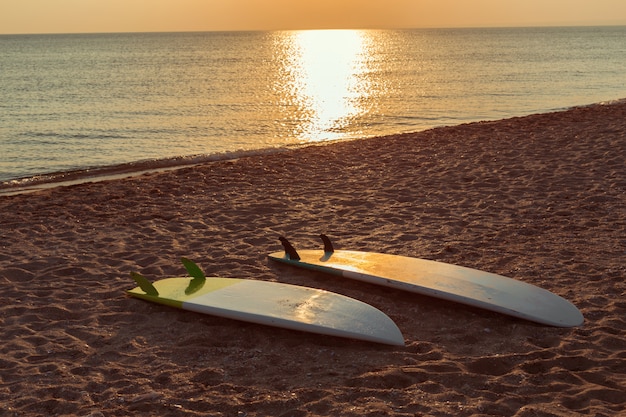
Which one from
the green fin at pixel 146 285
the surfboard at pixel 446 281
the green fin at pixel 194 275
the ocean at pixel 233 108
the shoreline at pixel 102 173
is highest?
the ocean at pixel 233 108

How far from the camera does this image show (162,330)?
5.38m

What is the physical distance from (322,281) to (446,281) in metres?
1.16

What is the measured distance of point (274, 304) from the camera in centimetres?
541

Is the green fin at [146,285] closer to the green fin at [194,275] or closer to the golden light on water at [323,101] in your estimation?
the green fin at [194,275]

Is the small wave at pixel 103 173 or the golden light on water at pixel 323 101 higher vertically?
the golden light on water at pixel 323 101

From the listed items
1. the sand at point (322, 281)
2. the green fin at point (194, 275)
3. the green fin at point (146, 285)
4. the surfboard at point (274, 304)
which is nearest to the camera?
the sand at point (322, 281)

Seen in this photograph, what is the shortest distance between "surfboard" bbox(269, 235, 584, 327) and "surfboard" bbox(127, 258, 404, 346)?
0.60 m

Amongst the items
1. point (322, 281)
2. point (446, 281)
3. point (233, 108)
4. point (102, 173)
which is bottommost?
point (322, 281)

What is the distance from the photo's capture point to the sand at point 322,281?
4309 millimetres

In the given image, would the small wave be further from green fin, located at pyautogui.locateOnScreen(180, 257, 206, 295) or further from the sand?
green fin, located at pyautogui.locateOnScreen(180, 257, 206, 295)

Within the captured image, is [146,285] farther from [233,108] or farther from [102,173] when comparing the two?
[233,108]

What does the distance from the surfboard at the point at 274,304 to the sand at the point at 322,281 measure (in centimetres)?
10

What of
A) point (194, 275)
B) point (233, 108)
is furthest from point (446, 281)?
point (233, 108)

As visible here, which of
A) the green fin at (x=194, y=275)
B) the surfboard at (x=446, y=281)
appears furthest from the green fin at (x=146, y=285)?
the surfboard at (x=446, y=281)
